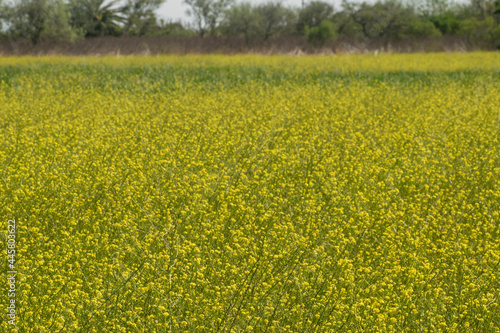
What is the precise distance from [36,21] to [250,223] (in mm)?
41916

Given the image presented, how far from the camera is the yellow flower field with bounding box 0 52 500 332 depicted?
12.8 ft

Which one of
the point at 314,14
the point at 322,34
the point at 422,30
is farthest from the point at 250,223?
the point at 314,14

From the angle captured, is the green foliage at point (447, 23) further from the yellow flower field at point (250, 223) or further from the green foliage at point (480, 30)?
the yellow flower field at point (250, 223)

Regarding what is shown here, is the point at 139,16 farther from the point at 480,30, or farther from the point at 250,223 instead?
the point at 250,223

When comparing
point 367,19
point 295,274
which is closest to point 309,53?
point 367,19

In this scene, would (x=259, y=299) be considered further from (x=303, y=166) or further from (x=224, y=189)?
(x=303, y=166)

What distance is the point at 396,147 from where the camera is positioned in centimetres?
884

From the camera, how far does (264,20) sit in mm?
48375

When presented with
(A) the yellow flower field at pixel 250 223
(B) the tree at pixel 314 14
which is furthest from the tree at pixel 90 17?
(A) the yellow flower field at pixel 250 223

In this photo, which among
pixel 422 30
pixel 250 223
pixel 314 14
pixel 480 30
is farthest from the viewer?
pixel 314 14

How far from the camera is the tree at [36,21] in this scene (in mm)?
41406

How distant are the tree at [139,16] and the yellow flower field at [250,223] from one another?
1806 inches

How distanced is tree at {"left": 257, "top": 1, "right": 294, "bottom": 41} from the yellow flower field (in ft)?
124

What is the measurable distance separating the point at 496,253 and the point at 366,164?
295 centimetres
